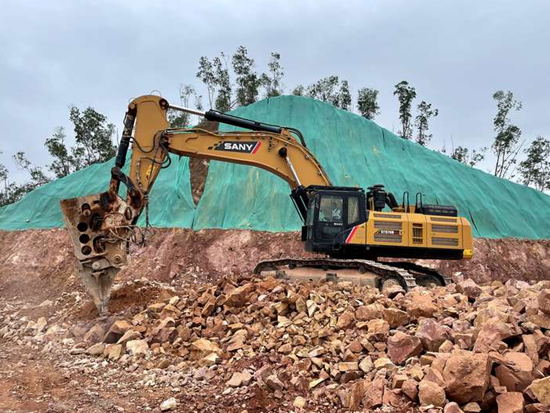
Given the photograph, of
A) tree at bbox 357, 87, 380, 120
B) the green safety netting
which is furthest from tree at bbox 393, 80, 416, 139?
the green safety netting

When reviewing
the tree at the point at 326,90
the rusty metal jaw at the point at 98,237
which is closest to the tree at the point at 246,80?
the tree at the point at 326,90

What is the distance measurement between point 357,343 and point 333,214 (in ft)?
13.2

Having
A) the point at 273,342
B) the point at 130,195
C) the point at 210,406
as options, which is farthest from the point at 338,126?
the point at 210,406

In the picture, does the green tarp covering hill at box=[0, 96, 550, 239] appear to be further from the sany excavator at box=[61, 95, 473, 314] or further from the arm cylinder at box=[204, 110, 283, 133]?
the arm cylinder at box=[204, 110, 283, 133]

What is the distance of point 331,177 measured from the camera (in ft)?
60.8

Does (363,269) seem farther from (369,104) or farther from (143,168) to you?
(369,104)

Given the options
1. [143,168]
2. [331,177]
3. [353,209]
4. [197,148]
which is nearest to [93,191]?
[331,177]

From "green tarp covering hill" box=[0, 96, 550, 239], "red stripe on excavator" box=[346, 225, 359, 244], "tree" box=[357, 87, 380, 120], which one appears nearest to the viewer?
"red stripe on excavator" box=[346, 225, 359, 244]

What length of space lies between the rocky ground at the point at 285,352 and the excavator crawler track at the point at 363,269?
3.81ft

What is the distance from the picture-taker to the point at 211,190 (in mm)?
17359

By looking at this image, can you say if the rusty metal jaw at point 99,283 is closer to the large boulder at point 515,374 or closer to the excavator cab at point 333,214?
the excavator cab at point 333,214

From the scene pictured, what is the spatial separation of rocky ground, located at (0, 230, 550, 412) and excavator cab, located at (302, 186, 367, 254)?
154 cm

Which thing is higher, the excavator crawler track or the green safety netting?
the green safety netting

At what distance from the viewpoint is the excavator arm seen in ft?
23.9
